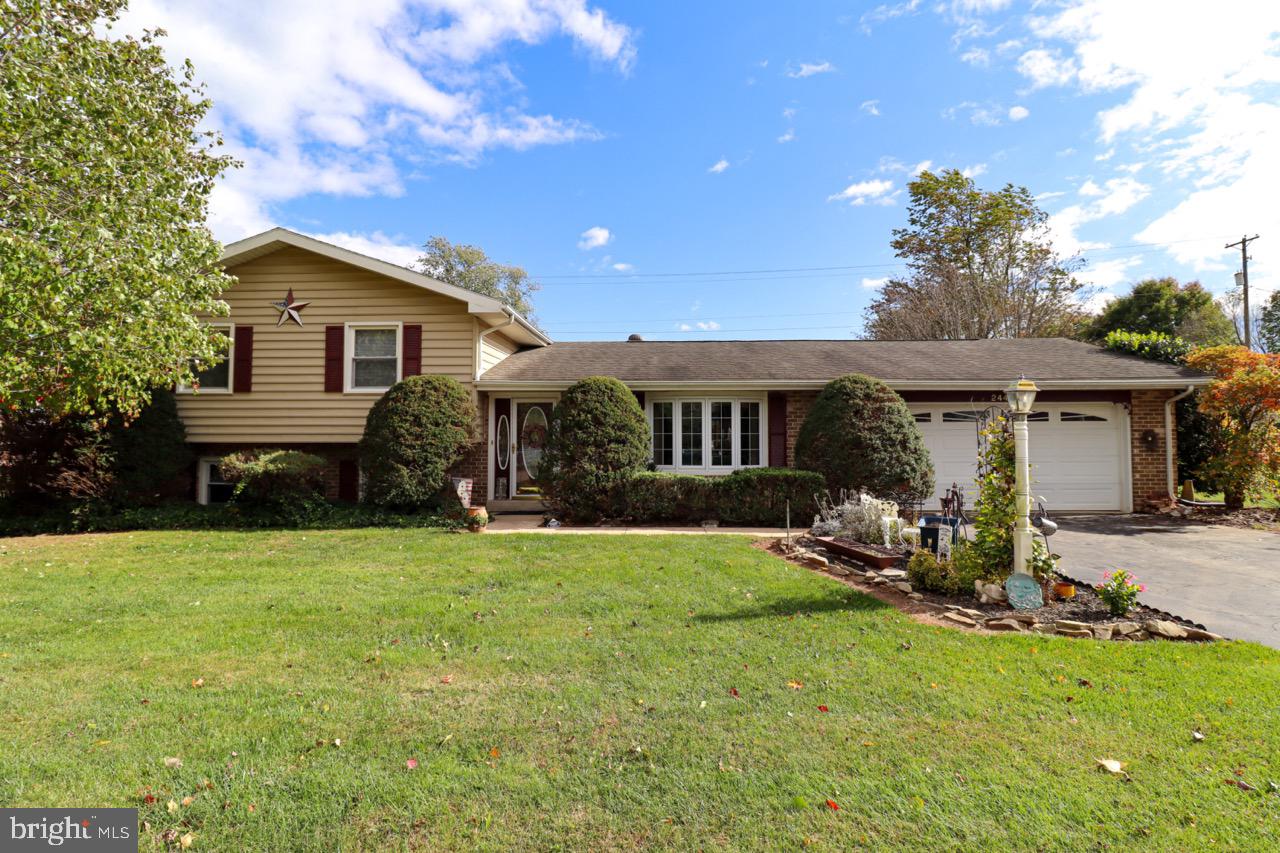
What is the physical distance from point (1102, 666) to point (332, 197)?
1970 cm

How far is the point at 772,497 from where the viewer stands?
10.1m

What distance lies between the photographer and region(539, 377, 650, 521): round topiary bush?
10.2m

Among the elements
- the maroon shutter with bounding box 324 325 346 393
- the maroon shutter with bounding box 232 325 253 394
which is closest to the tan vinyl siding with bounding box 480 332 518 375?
the maroon shutter with bounding box 324 325 346 393

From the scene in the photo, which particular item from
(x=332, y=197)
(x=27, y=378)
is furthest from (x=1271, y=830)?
(x=332, y=197)

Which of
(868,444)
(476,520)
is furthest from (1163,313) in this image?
(476,520)

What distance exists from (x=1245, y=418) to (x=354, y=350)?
55.8ft

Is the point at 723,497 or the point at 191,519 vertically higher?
the point at 723,497

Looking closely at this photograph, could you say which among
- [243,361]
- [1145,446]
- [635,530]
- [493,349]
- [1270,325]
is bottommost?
[635,530]

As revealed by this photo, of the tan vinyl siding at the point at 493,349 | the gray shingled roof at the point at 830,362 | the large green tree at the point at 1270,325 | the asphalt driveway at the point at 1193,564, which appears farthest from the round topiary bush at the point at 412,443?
the large green tree at the point at 1270,325

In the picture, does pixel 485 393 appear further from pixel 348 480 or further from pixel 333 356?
pixel 348 480

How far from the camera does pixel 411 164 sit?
16.2 m

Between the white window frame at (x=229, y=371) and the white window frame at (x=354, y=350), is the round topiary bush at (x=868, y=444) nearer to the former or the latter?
the white window frame at (x=354, y=350)

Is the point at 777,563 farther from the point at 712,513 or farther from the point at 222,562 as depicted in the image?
the point at 222,562

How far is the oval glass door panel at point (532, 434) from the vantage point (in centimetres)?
1282
